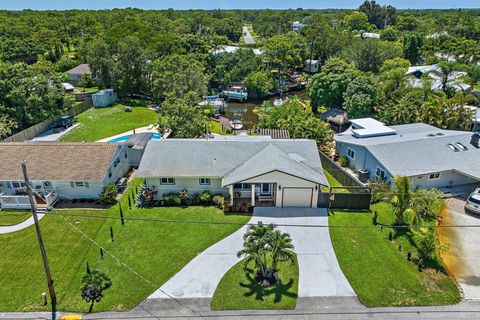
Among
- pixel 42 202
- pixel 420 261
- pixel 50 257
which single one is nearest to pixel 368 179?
pixel 420 261

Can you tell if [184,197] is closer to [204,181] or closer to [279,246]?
[204,181]

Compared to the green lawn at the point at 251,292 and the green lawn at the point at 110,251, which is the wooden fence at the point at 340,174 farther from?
the green lawn at the point at 251,292

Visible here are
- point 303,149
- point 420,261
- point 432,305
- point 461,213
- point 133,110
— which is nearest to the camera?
point 432,305

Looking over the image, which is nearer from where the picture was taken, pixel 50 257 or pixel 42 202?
pixel 50 257

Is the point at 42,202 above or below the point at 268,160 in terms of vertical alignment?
below

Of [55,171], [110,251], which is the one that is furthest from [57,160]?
[110,251]

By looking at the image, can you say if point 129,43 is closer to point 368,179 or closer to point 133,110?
point 133,110

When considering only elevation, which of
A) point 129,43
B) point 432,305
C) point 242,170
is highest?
point 129,43

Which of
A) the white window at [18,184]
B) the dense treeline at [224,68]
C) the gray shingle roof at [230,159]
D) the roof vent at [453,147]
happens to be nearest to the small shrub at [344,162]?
the gray shingle roof at [230,159]
